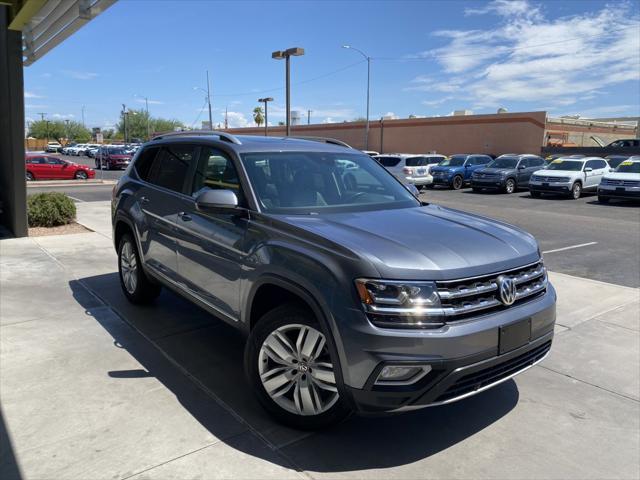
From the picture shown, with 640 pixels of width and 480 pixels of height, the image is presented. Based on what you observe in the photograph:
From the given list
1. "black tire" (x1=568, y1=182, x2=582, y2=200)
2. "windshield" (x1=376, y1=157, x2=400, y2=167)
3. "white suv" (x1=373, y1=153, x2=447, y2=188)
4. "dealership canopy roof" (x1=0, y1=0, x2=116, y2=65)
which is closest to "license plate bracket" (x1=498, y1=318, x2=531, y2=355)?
"dealership canopy roof" (x1=0, y1=0, x2=116, y2=65)

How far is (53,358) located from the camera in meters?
4.23

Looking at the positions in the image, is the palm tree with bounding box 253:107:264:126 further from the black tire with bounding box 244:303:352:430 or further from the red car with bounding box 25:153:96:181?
the black tire with bounding box 244:303:352:430

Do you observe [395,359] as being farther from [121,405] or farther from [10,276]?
[10,276]

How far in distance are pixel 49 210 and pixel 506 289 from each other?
33.1 ft

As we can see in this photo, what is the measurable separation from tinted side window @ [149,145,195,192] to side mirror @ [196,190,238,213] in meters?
1.09

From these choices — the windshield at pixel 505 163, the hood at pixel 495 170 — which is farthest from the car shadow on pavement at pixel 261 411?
the windshield at pixel 505 163

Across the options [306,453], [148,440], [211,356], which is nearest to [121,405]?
[148,440]

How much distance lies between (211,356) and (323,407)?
5.22 ft

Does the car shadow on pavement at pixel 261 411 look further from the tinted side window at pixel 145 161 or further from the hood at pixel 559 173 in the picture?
the hood at pixel 559 173

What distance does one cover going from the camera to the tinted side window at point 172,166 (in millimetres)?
4574

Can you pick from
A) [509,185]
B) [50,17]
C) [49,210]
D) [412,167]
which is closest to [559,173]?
[509,185]

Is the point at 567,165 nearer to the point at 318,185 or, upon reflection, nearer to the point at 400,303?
the point at 318,185

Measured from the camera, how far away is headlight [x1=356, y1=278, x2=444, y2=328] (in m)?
2.66

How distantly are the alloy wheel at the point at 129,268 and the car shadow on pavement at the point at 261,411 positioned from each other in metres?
0.57
